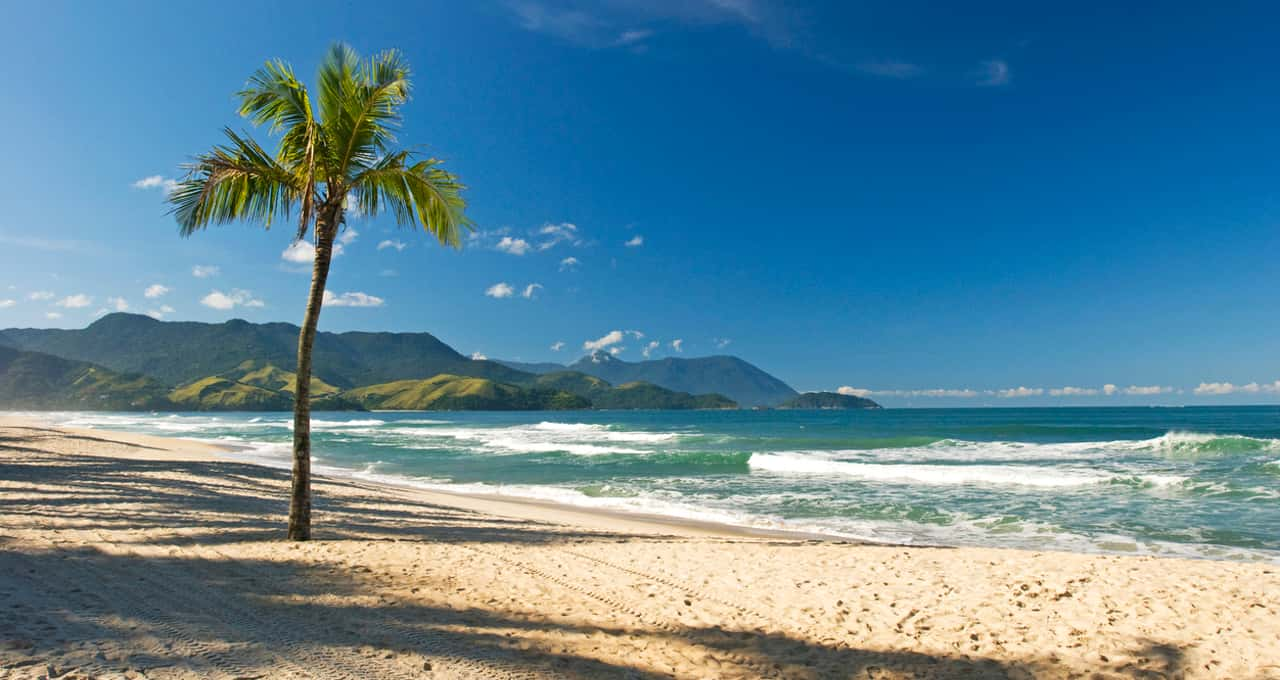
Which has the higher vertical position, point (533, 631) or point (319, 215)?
point (319, 215)

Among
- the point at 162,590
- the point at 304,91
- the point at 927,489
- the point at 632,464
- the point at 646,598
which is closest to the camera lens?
the point at 162,590

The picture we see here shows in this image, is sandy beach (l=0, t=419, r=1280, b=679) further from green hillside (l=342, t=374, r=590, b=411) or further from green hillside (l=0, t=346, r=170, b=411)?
green hillside (l=0, t=346, r=170, b=411)

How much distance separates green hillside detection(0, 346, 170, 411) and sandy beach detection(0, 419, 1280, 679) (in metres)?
183

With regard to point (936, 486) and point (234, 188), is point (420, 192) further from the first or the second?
point (936, 486)

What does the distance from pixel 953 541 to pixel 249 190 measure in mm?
12525

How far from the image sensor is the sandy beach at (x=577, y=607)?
4.37m

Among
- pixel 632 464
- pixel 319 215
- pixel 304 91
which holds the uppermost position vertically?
pixel 304 91

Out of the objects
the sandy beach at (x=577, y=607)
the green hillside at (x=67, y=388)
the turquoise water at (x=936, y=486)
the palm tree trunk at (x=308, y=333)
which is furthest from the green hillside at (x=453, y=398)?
the palm tree trunk at (x=308, y=333)

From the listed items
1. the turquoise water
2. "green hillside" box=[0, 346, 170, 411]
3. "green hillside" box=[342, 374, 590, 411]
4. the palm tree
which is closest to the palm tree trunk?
the palm tree

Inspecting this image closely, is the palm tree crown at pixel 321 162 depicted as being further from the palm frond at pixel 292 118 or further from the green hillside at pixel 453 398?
the green hillside at pixel 453 398

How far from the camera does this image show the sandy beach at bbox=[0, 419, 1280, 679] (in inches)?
172

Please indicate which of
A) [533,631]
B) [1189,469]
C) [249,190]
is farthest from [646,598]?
[1189,469]

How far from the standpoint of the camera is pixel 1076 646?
199 inches

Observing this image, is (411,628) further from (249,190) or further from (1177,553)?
(1177,553)
